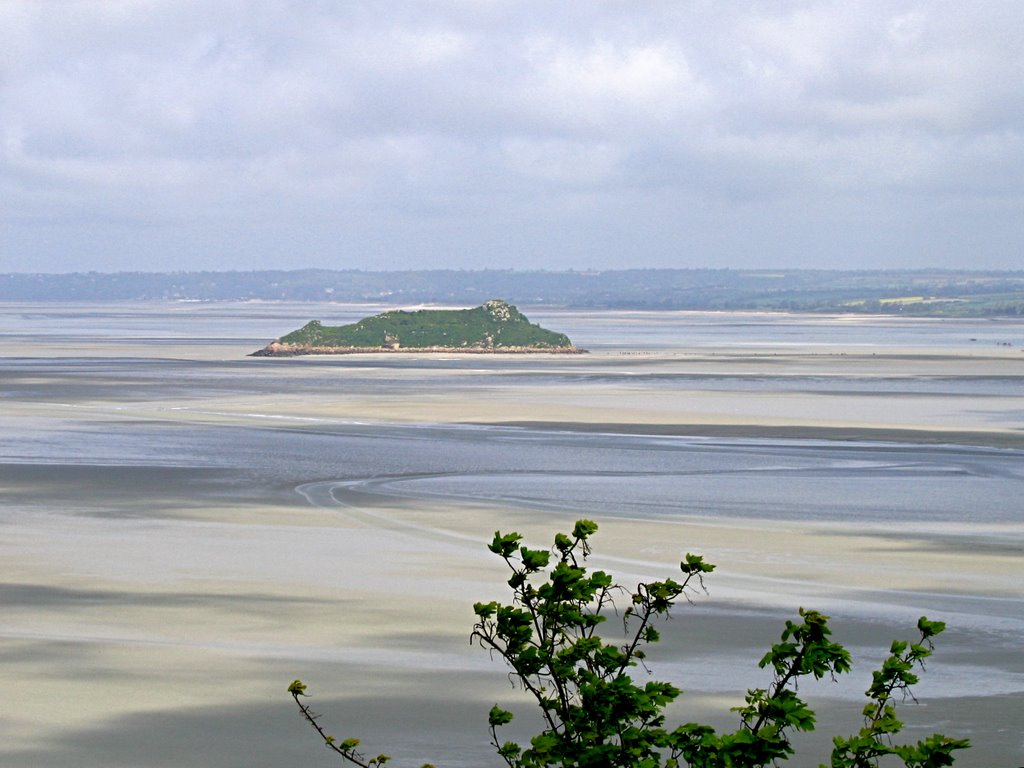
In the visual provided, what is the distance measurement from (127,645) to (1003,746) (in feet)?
28.9

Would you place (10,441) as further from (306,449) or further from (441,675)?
(441,675)

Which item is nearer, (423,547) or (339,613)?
(339,613)

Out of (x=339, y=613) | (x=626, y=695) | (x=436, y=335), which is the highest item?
(x=626, y=695)

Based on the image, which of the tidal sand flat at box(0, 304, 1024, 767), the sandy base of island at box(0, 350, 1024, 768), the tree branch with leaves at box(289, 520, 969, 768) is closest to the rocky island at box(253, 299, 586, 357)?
the tidal sand flat at box(0, 304, 1024, 767)

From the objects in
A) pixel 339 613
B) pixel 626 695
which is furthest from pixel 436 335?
pixel 626 695

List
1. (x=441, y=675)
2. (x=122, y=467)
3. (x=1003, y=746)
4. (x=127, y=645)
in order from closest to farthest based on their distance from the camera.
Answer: (x=1003, y=746) → (x=441, y=675) → (x=127, y=645) → (x=122, y=467)

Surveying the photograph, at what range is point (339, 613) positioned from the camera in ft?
63.6

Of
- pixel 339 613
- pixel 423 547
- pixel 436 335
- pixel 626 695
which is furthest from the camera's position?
pixel 436 335

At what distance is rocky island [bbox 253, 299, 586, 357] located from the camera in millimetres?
108750

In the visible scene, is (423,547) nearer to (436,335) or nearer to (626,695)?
(626,695)

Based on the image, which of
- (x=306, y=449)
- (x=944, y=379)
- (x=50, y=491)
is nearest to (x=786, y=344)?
(x=944, y=379)

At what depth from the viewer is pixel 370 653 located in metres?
17.3

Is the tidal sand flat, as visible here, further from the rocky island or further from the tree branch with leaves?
the rocky island

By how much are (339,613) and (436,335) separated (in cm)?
9417
